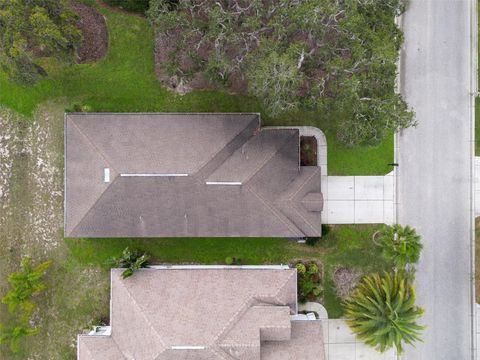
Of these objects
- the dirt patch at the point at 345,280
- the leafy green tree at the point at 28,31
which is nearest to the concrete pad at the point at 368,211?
the dirt patch at the point at 345,280

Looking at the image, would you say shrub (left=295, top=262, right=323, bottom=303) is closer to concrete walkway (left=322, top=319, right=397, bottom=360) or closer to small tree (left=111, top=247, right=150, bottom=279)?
concrete walkway (left=322, top=319, right=397, bottom=360)

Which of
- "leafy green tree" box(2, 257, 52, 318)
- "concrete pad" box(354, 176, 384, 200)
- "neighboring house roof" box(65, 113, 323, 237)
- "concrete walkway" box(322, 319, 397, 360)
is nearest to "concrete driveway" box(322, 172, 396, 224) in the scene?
"concrete pad" box(354, 176, 384, 200)

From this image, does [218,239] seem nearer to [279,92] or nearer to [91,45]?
[279,92]

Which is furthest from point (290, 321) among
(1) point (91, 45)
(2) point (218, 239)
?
(1) point (91, 45)

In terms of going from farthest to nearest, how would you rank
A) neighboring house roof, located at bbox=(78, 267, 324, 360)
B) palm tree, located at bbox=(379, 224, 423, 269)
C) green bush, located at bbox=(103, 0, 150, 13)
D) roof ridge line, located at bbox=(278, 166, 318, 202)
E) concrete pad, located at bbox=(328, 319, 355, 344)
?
concrete pad, located at bbox=(328, 319, 355, 344) → green bush, located at bbox=(103, 0, 150, 13) → roof ridge line, located at bbox=(278, 166, 318, 202) → palm tree, located at bbox=(379, 224, 423, 269) → neighboring house roof, located at bbox=(78, 267, 324, 360)

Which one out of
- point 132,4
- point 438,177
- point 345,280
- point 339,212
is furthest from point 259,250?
point 132,4

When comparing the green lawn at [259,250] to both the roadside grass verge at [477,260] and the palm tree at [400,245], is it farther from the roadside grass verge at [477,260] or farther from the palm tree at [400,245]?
the roadside grass verge at [477,260]
